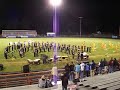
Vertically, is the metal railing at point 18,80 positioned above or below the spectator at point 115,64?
below

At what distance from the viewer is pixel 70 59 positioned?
32188mm

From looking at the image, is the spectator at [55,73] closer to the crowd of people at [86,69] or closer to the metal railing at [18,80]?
the crowd of people at [86,69]

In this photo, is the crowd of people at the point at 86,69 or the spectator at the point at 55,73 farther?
the crowd of people at the point at 86,69

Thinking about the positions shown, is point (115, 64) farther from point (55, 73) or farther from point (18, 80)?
point (18, 80)

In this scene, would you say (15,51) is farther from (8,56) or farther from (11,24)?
(11,24)

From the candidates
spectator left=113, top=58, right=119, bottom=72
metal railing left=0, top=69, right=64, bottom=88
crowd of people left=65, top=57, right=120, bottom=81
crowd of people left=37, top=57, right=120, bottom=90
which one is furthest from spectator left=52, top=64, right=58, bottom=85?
spectator left=113, top=58, right=119, bottom=72

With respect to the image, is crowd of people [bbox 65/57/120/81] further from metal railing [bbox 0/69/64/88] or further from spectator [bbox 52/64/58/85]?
metal railing [bbox 0/69/64/88]

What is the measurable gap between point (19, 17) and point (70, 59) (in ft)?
161

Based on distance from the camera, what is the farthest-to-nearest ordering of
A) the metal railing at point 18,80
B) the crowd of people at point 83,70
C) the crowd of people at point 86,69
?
the crowd of people at point 86,69 < the crowd of people at point 83,70 < the metal railing at point 18,80

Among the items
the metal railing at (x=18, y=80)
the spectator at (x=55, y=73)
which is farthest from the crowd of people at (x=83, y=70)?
the metal railing at (x=18, y=80)

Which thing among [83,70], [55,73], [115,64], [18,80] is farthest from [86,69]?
[18,80]

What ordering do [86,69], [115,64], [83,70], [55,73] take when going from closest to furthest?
[55,73], [83,70], [86,69], [115,64]

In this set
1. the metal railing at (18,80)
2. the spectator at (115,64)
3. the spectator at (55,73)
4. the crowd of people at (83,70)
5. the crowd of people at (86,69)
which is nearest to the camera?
the spectator at (55,73)

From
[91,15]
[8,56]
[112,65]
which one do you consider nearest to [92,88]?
[112,65]
